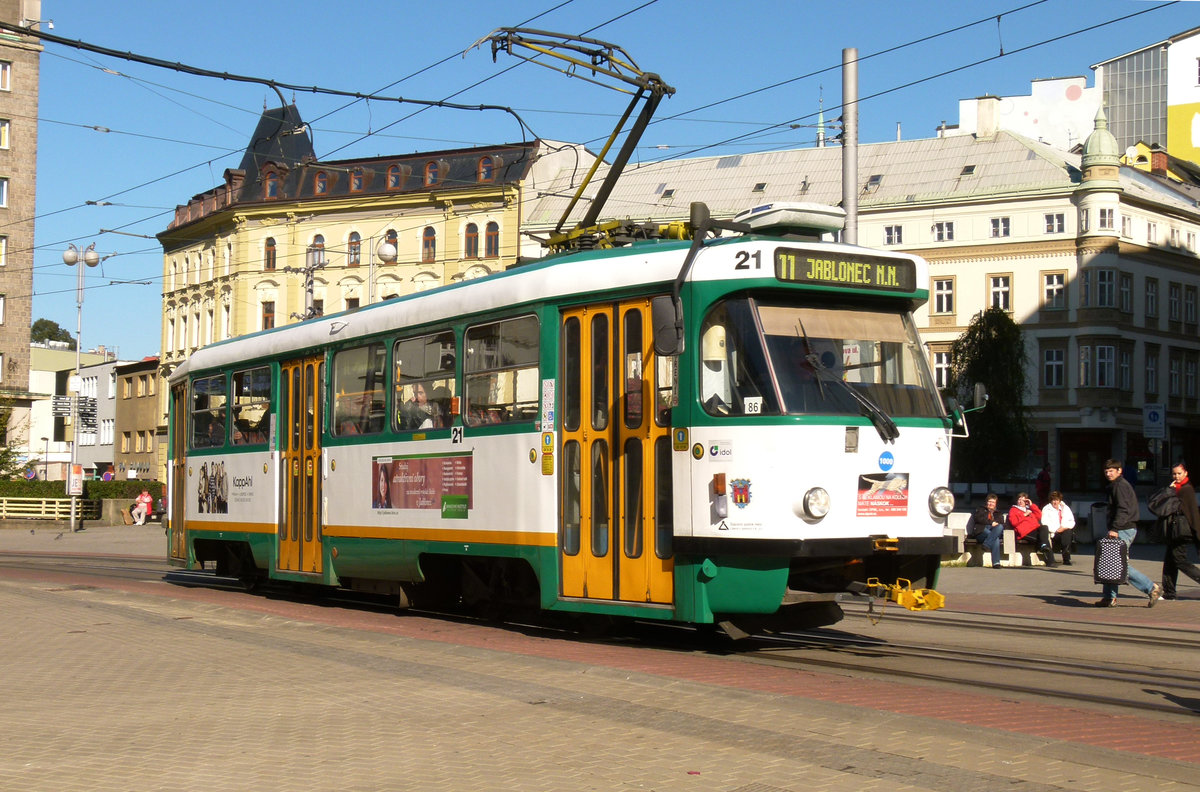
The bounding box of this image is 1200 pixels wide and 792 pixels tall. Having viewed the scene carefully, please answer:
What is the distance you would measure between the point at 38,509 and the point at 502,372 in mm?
39476

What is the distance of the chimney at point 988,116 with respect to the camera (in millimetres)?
64688

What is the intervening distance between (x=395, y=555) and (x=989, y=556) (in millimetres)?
13260

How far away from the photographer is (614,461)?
37.4 ft

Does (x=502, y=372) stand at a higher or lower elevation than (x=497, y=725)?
higher

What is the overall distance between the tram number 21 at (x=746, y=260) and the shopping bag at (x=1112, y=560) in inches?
293

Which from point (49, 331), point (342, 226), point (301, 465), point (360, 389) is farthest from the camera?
point (49, 331)

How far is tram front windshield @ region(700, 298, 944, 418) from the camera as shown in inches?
413

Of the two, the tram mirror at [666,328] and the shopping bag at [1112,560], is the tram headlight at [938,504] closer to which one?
the tram mirror at [666,328]

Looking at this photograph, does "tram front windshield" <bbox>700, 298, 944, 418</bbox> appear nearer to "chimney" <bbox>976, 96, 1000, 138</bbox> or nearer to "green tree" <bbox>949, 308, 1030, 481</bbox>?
"green tree" <bbox>949, 308, 1030, 481</bbox>

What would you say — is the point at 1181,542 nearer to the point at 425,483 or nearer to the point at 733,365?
the point at 733,365

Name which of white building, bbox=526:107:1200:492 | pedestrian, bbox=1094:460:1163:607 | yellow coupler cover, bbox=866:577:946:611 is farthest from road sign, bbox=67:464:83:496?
yellow coupler cover, bbox=866:577:946:611

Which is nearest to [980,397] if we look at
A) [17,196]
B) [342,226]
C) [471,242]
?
[471,242]

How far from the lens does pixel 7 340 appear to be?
226 feet

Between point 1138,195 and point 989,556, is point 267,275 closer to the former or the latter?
point 1138,195
